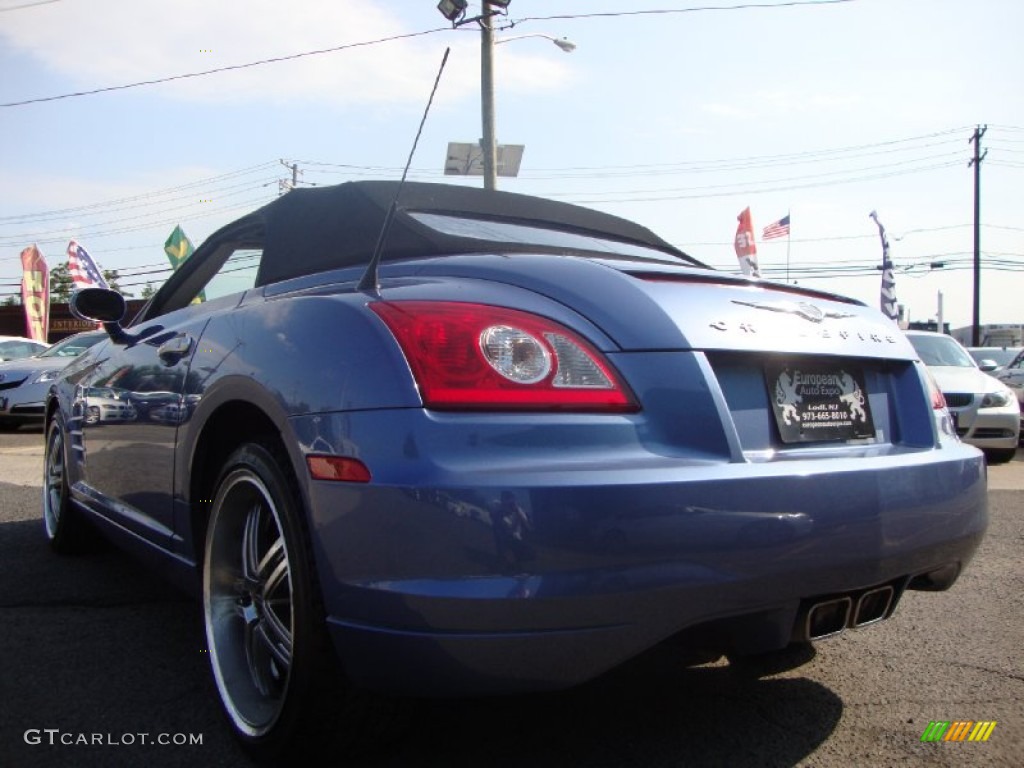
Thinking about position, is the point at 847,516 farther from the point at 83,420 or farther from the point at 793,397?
the point at 83,420

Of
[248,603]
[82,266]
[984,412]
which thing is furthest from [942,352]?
[82,266]

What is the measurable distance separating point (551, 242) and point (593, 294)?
93 centimetres

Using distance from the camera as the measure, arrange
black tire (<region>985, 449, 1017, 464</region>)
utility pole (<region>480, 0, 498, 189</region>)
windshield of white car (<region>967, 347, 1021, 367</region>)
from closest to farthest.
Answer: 1. black tire (<region>985, 449, 1017, 464</region>)
2. utility pole (<region>480, 0, 498, 189</region>)
3. windshield of white car (<region>967, 347, 1021, 367</region>)

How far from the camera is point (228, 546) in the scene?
2.47 m

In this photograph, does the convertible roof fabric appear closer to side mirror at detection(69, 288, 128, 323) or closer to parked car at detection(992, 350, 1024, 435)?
side mirror at detection(69, 288, 128, 323)

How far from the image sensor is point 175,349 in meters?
2.91

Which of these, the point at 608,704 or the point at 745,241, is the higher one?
the point at 745,241

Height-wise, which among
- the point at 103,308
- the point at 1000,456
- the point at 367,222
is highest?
the point at 367,222

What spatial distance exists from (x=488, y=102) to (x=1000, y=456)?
1005cm

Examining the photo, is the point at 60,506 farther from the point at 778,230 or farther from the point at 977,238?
the point at 977,238

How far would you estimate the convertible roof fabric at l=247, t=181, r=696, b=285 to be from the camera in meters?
2.67

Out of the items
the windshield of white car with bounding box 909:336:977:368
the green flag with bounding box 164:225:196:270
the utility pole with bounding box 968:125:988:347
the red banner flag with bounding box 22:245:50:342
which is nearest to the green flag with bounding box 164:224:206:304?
the green flag with bounding box 164:225:196:270

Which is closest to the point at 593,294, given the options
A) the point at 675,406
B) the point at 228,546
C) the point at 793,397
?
the point at 675,406

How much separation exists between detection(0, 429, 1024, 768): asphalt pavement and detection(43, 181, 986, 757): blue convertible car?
0.34 metres
